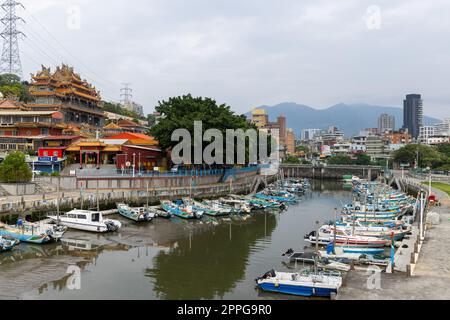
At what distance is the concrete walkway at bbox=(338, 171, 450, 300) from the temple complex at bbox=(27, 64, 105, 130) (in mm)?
71206

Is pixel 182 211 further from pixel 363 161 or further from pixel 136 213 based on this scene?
pixel 363 161

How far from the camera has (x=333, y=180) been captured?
115125 mm

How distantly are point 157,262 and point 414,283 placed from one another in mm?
17984

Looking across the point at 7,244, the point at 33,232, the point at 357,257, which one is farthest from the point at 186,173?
the point at 357,257

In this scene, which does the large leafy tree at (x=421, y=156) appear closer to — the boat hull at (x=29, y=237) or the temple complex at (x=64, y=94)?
the temple complex at (x=64, y=94)

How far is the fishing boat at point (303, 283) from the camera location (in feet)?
81.8

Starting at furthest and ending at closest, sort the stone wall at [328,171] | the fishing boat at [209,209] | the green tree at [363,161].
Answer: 1. the green tree at [363,161]
2. the stone wall at [328,171]
3. the fishing boat at [209,209]

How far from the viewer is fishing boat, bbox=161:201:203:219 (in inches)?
1944

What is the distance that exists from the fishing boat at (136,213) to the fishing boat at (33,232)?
30.4 ft

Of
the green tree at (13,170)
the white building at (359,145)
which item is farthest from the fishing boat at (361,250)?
the white building at (359,145)

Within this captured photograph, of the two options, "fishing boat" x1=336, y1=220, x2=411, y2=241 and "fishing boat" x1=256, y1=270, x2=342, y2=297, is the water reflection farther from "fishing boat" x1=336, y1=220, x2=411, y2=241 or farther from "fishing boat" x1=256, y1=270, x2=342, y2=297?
"fishing boat" x1=336, y1=220, x2=411, y2=241

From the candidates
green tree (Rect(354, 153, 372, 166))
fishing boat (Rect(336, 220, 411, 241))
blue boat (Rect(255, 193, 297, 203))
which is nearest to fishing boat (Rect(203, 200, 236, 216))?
blue boat (Rect(255, 193, 297, 203))
